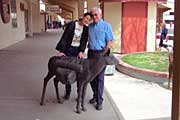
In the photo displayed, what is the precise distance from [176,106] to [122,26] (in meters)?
11.5

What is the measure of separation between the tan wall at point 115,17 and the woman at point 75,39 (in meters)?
8.59

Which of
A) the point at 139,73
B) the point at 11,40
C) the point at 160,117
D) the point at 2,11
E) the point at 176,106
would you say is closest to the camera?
the point at 176,106

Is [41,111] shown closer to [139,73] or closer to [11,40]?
[139,73]

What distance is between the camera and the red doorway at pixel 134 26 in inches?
551

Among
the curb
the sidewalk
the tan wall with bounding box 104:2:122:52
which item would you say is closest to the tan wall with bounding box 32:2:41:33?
the tan wall with bounding box 104:2:122:52

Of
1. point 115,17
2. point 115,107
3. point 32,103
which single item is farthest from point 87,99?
point 115,17

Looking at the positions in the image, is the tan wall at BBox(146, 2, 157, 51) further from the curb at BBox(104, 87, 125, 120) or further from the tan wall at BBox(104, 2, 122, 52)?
the curb at BBox(104, 87, 125, 120)

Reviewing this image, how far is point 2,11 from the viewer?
16.1m

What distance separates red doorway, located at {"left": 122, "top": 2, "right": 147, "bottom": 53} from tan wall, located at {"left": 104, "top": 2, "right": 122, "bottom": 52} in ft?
0.75

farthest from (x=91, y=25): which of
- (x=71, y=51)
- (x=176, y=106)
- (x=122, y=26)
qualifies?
(x=122, y=26)

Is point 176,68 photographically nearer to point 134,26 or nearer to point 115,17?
point 134,26

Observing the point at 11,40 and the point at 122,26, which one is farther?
the point at 11,40

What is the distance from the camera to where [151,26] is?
14.2 m

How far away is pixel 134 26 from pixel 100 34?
8.88m
